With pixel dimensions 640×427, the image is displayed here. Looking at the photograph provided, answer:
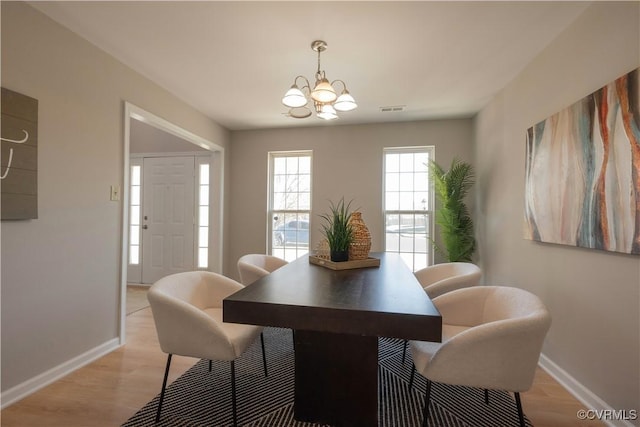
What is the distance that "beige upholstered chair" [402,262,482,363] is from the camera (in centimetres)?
200

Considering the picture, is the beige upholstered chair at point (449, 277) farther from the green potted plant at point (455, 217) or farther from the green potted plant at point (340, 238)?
the green potted plant at point (455, 217)

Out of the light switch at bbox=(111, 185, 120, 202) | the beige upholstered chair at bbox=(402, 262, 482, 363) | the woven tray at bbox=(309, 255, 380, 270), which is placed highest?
the light switch at bbox=(111, 185, 120, 202)

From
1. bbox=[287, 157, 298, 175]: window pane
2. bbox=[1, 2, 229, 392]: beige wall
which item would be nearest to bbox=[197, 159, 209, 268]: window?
bbox=[287, 157, 298, 175]: window pane

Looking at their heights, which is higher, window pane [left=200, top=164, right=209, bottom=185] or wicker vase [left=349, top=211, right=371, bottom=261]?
window pane [left=200, top=164, right=209, bottom=185]

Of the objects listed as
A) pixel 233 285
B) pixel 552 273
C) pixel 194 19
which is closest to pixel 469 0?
pixel 194 19

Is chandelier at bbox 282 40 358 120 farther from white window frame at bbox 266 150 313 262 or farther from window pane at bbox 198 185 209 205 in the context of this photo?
window pane at bbox 198 185 209 205

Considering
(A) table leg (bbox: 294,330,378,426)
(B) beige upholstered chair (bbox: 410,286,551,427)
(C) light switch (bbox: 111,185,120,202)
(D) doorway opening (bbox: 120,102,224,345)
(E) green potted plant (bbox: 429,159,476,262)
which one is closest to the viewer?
(B) beige upholstered chair (bbox: 410,286,551,427)

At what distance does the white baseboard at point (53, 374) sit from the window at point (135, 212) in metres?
2.54

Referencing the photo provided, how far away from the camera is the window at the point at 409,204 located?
4.05m

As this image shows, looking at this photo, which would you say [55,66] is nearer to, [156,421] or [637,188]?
[156,421]

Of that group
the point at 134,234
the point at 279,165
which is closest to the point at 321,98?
the point at 279,165

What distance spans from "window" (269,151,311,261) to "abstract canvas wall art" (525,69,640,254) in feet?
9.16

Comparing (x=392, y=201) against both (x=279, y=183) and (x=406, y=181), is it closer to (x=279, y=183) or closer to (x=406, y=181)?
(x=406, y=181)

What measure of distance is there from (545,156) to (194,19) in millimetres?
2633
